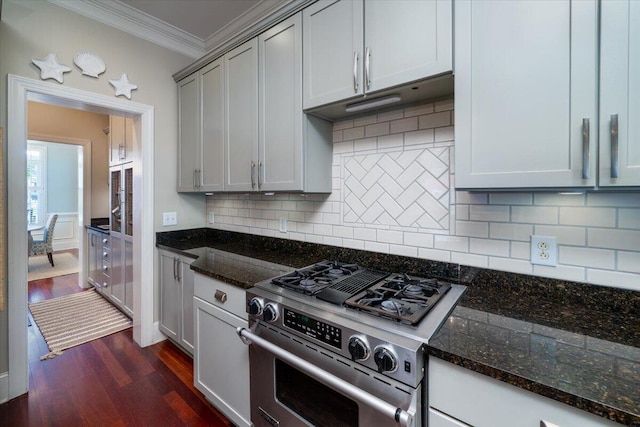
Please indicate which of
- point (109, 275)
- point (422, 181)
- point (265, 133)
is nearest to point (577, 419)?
point (422, 181)

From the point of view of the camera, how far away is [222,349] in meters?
1.64

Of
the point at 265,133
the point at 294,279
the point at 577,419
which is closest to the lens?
the point at 577,419

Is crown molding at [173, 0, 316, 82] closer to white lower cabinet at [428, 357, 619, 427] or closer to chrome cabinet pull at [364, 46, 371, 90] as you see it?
chrome cabinet pull at [364, 46, 371, 90]

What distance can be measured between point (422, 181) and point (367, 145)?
414mm

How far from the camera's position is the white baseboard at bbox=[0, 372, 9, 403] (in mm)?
1879

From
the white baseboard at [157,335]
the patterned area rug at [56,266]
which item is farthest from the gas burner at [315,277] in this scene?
the patterned area rug at [56,266]

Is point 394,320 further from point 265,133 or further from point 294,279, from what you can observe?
point 265,133

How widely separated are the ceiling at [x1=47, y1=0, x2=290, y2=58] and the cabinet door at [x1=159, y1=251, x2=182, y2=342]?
183 centimetres

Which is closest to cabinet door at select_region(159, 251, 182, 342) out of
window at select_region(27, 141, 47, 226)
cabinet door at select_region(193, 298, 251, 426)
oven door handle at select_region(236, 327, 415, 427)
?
cabinet door at select_region(193, 298, 251, 426)

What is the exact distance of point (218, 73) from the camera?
2242mm

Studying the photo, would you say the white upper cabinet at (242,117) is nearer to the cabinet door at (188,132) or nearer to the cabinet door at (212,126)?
the cabinet door at (212,126)

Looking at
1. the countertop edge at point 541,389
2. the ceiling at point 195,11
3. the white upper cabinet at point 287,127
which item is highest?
the ceiling at point 195,11

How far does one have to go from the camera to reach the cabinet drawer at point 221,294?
151cm

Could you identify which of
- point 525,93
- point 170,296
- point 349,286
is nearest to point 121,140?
point 170,296
